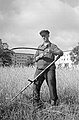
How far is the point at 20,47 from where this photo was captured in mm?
2990

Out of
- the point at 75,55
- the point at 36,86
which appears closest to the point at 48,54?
the point at 36,86

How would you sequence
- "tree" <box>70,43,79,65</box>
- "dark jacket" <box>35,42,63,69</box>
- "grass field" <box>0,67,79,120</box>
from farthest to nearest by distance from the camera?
"tree" <box>70,43,79,65</box> → "dark jacket" <box>35,42,63,69</box> → "grass field" <box>0,67,79,120</box>

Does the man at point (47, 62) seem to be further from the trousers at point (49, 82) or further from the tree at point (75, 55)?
the tree at point (75, 55)

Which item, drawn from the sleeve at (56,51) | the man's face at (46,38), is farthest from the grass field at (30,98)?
the man's face at (46,38)

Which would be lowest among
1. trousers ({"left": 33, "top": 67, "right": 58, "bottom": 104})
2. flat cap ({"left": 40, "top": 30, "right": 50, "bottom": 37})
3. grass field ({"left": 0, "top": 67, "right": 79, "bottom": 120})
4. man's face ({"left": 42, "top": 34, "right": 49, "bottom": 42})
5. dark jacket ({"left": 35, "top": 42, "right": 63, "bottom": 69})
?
grass field ({"left": 0, "top": 67, "right": 79, "bottom": 120})

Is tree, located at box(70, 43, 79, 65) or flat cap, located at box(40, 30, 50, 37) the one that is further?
tree, located at box(70, 43, 79, 65)

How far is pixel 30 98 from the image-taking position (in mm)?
3488

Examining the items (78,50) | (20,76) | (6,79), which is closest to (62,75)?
(20,76)

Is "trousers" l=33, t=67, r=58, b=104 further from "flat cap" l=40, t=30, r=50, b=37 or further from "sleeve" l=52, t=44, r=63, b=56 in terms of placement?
"flat cap" l=40, t=30, r=50, b=37

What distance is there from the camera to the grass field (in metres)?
2.82

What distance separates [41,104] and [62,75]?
184cm

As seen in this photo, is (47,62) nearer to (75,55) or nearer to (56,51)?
(56,51)

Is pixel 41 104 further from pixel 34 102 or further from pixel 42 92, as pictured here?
pixel 42 92

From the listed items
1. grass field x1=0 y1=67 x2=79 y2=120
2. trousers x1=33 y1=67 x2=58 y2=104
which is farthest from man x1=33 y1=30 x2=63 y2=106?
grass field x1=0 y1=67 x2=79 y2=120
